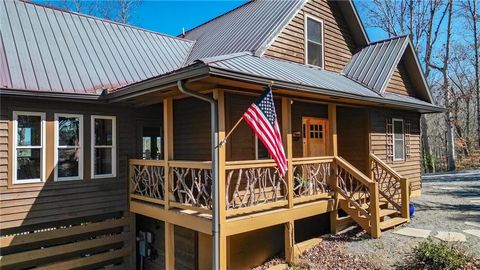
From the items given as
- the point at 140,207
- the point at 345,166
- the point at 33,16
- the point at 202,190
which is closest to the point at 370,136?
the point at 345,166

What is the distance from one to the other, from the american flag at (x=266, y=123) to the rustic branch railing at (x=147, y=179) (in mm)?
2451

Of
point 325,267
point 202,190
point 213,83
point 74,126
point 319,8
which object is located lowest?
point 325,267

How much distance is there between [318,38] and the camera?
11.1m

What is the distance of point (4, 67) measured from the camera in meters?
7.40

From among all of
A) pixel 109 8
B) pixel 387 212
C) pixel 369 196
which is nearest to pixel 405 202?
pixel 387 212

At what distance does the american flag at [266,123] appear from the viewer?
593 cm

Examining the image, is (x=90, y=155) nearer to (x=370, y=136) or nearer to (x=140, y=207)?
(x=140, y=207)

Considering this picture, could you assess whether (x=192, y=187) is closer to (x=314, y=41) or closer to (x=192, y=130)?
(x=192, y=130)

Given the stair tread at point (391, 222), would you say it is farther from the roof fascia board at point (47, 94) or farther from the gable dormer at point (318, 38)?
the roof fascia board at point (47, 94)

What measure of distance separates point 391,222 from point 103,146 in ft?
23.5

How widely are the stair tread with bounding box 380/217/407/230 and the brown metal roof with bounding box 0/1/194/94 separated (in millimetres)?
7080

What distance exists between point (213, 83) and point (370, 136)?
6.10 metres

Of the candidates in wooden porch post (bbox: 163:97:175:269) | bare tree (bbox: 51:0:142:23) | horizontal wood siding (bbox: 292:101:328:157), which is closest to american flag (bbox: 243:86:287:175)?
wooden porch post (bbox: 163:97:175:269)

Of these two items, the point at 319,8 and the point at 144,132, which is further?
the point at 319,8
